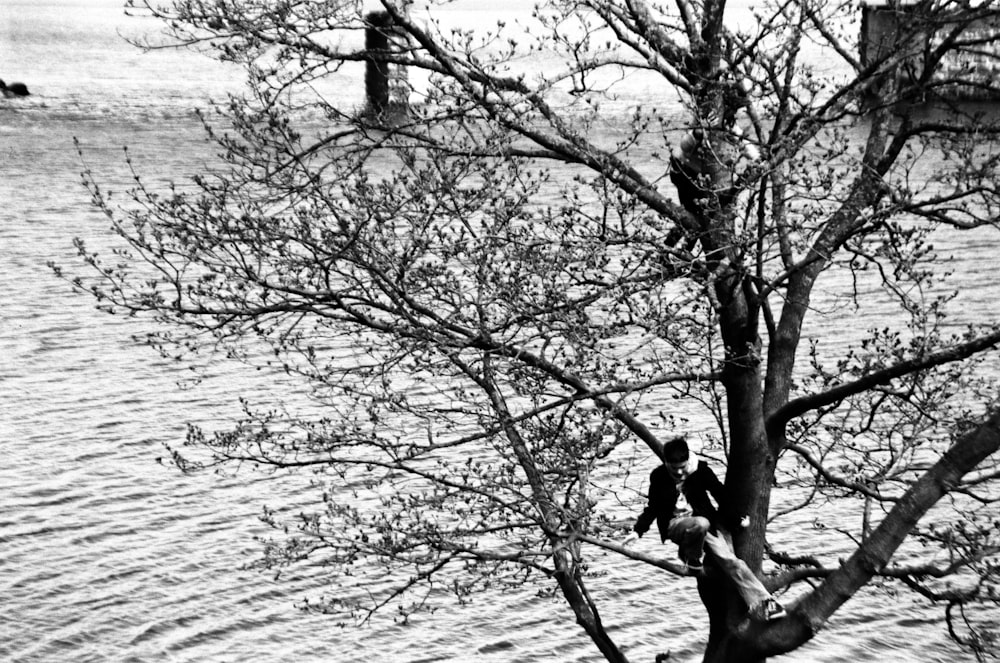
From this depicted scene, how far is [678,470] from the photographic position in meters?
12.7

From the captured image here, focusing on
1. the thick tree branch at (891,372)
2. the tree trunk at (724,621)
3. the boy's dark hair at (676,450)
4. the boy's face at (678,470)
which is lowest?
the tree trunk at (724,621)

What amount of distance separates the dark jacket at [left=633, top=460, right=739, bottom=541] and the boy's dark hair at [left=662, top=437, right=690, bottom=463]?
0.27 meters

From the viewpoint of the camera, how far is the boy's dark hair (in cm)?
1245

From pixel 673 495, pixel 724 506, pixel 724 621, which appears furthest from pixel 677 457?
pixel 724 621

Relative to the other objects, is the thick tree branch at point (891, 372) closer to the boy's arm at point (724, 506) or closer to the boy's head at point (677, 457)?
the boy's arm at point (724, 506)

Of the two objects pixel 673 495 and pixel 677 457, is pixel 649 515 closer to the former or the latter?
pixel 673 495

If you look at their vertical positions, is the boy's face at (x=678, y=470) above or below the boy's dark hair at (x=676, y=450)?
below

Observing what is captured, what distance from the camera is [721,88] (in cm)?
1333

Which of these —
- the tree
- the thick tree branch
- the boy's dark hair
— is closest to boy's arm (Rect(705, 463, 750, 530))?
the tree

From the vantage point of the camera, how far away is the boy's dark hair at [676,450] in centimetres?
1245

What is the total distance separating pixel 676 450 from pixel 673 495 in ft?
2.00

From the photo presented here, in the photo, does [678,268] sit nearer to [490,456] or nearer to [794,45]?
[794,45]

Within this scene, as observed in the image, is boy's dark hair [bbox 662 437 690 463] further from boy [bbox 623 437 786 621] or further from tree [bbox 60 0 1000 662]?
tree [bbox 60 0 1000 662]

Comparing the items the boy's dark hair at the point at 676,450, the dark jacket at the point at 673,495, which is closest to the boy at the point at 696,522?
the dark jacket at the point at 673,495
